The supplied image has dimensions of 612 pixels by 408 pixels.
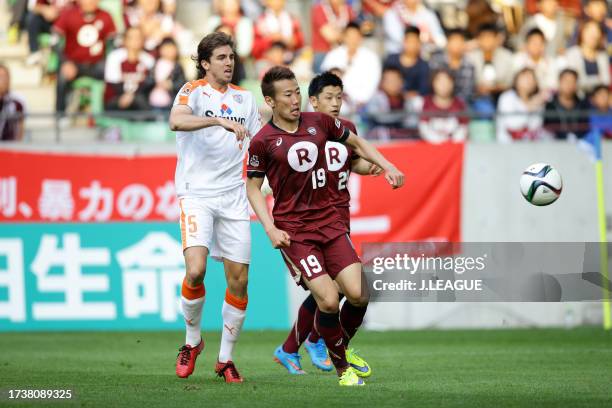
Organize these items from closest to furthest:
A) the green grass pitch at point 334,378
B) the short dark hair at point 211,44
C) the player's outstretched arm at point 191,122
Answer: the green grass pitch at point 334,378
the player's outstretched arm at point 191,122
the short dark hair at point 211,44

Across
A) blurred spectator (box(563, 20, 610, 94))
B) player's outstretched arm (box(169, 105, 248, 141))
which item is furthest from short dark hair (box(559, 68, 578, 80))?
player's outstretched arm (box(169, 105, 248, 141))

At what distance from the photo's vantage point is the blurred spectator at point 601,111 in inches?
648

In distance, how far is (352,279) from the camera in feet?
30.1

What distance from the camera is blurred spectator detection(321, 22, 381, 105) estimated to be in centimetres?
1755

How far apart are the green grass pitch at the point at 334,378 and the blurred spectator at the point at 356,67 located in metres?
3.80

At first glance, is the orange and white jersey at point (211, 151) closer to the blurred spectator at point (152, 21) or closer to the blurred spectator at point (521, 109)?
the blurred spectator at point (521, 109)

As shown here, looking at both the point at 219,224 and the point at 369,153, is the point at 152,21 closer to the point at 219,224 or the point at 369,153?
the point at 219,224

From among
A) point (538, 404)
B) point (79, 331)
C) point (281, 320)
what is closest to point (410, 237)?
point (281, 320)

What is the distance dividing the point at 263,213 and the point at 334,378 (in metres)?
Result: 1.67

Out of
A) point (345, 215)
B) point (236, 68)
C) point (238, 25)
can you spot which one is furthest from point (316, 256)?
point (238, 25)

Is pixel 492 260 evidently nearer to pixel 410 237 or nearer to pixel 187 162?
pixel 410 237

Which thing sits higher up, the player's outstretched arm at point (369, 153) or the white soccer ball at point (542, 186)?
the player's outstretched arm at point (369, 153)

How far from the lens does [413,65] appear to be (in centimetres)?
1795

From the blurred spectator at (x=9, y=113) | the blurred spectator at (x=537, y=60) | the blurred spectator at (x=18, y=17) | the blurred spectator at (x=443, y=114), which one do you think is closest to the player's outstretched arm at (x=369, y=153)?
the blurred spectator at (x=443, y=114)
